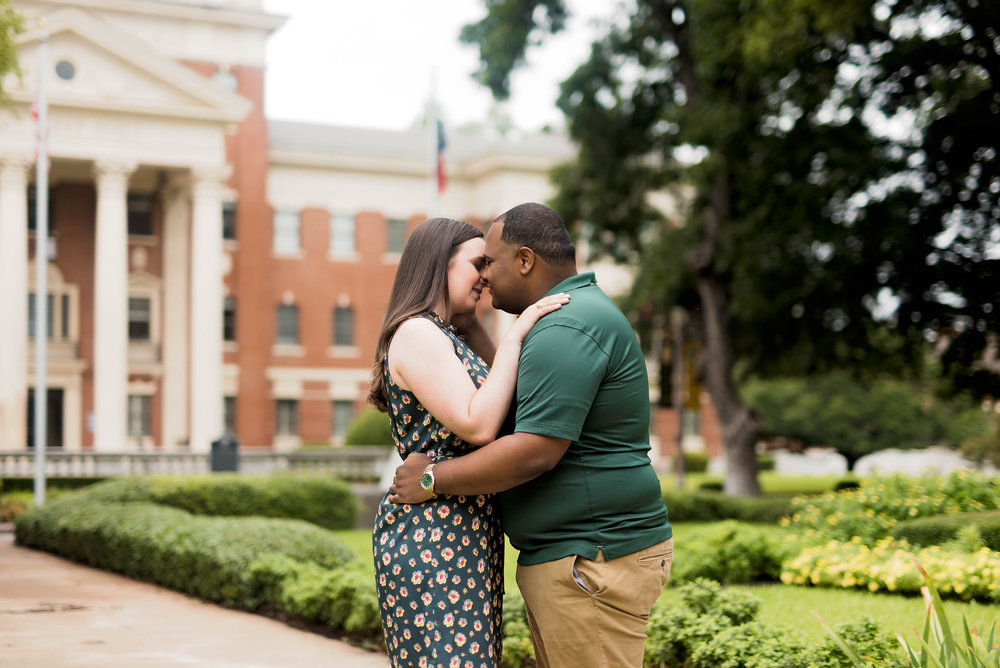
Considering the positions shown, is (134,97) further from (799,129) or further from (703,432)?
(703,432)

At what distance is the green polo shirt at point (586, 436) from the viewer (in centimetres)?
307

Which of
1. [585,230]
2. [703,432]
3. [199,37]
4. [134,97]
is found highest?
[199,37]

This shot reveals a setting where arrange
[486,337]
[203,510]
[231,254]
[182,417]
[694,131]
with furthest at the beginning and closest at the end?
[231,254]
[182,417]
[694,131]
[203,510]
[486,337]

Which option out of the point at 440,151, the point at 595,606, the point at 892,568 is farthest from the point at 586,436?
the point at 440,151

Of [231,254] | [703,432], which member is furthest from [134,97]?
[703,432]

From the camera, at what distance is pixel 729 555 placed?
34.1ft

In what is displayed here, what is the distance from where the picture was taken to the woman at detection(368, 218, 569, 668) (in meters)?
3.21

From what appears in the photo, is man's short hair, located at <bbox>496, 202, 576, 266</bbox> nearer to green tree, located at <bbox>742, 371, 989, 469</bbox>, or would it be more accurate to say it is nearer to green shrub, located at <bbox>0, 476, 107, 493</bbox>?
green shrub, located at <bbox>0, 476, 107, 493</bbox>

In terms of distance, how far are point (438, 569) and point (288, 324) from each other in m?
44.2

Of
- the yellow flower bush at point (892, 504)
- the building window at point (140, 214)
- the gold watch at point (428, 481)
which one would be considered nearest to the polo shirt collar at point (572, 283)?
the gold watch at point (428, 481)

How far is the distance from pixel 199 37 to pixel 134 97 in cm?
673

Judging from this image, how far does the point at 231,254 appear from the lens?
44.0 m

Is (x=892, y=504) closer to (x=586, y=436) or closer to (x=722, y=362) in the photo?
(x=586, y=436)

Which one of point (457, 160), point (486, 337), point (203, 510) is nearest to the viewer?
point (486, 337)
